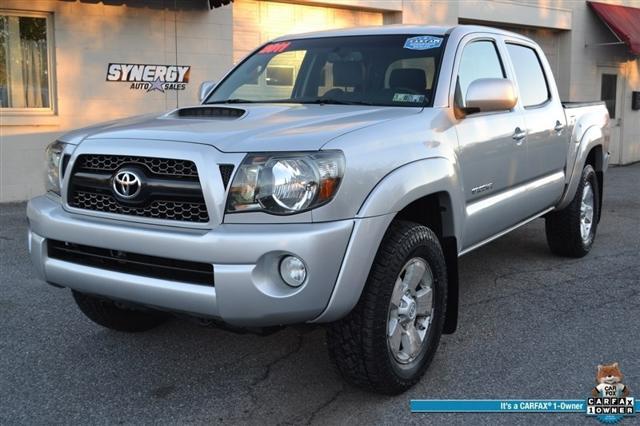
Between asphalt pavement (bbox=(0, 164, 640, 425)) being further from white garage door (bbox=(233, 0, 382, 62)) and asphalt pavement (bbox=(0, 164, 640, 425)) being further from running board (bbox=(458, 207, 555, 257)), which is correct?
→ white garage door (bbox=(233, 0, 382, 62))

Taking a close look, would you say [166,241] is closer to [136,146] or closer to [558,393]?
[136,146]

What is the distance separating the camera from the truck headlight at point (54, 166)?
11.2ft

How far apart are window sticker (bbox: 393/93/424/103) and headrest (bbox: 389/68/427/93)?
0.22ft

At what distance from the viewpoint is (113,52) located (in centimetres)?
951

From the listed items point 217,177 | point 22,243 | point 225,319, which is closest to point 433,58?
point 217,177

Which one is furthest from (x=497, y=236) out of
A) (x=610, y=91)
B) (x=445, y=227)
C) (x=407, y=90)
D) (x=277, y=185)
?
(x=610, y=91)

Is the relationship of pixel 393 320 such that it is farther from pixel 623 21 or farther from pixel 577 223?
pixel 623 21

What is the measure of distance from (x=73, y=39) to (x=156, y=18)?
48.2 inches

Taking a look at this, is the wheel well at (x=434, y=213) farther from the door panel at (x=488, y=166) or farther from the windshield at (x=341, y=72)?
the windshield at (x=341, y=72)

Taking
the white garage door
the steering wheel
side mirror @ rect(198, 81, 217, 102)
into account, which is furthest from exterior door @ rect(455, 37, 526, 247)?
the white garage door

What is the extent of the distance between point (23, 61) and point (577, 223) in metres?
7.25

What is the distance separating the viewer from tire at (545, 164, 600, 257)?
5891 millimetres

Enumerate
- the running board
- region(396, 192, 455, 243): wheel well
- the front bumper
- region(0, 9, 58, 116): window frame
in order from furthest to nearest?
region(0, 9, 58, 116): window frame, the running board, region(396, 192, 455, 243): wheel well, the front bumper

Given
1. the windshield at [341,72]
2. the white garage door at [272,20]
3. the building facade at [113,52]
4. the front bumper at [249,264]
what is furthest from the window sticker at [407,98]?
the white garage door at [272,20]
